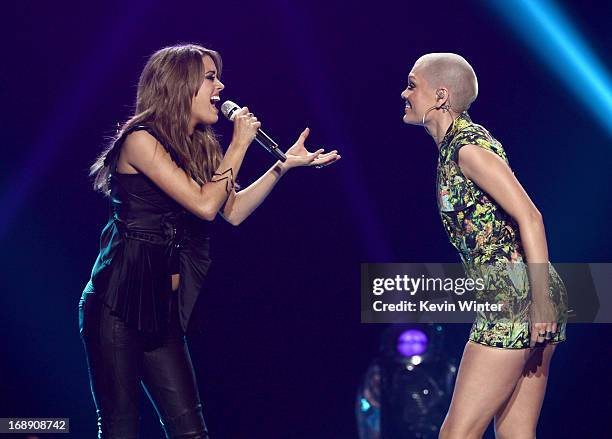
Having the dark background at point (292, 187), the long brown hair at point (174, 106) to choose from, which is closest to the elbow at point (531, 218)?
the long brown hair at point (174, 106)

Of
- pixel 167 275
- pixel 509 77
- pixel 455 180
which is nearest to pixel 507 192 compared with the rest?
pixel 455 180

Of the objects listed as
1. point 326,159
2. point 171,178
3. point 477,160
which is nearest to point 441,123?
point 477,160

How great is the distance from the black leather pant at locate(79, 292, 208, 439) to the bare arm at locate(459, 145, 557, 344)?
1.02 m

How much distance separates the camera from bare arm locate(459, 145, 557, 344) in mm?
2279

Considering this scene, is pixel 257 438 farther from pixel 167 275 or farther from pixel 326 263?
pixel 167 275

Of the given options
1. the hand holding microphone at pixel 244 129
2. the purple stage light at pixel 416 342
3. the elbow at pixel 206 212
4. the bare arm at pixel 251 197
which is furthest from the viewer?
the purple stage light at pixel 416 342

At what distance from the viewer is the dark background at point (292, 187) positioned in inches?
169

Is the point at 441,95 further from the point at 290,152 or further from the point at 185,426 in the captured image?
the point at 185,426

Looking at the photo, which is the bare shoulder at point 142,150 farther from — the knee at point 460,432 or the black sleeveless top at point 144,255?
the knee at point 460,432

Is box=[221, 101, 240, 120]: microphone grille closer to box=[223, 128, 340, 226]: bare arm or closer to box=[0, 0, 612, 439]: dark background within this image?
box=[223, 128, 340, 226]: bare arm

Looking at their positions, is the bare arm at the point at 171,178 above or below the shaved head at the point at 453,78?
below

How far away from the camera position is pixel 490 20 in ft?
14.0

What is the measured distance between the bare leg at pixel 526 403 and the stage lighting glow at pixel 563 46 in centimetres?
211

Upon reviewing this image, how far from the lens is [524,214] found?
7.48 ft
